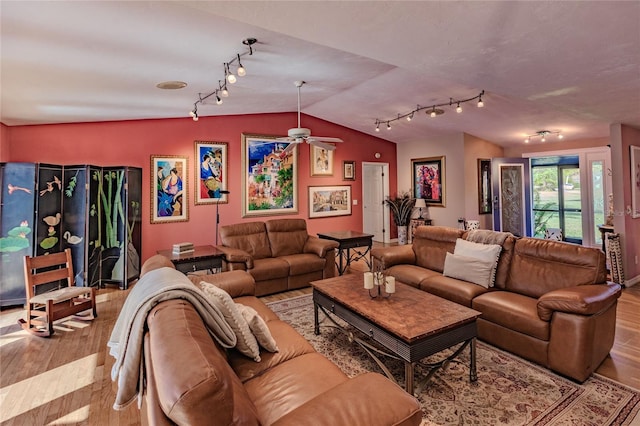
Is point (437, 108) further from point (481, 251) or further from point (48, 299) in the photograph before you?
point (48, 299)

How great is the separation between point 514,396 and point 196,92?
14.7ft

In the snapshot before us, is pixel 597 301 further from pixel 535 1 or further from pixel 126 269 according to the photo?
pixel 126 269

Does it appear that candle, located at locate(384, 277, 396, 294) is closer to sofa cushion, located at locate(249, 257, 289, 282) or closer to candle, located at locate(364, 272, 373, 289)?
candle, located at locate(364, 272, 373, 289)

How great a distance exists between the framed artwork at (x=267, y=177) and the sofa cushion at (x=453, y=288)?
3685 mm

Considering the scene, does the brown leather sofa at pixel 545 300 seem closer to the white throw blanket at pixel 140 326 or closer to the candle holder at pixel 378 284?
the candle holder at pixel 378 284

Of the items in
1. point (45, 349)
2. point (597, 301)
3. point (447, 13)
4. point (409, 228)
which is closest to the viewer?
point (447, 13)

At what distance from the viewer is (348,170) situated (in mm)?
7512

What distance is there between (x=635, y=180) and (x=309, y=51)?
15.7 feet

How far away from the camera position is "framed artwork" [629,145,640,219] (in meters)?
4.46

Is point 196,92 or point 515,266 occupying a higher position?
point 196,92

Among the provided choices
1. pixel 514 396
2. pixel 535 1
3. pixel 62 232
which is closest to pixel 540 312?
pixel 514 396

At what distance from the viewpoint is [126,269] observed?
476 cm

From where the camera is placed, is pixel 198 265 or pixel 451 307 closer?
pixel 451 307

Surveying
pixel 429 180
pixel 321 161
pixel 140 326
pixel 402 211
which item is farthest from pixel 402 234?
pixel 140 326
